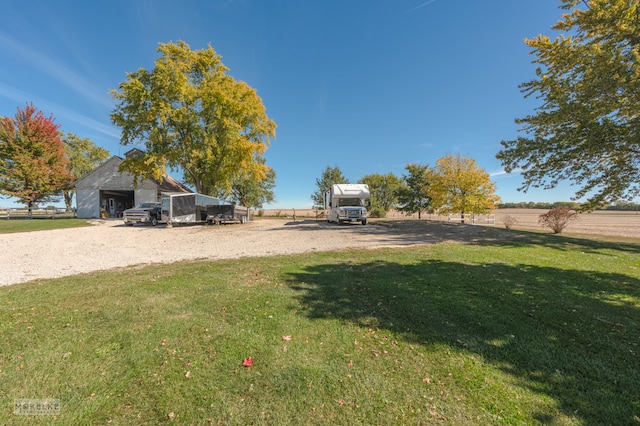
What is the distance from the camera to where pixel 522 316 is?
385cm

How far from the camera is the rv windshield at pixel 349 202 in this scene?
19.9 meters

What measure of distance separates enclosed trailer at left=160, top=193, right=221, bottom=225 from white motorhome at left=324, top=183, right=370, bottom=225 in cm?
1037

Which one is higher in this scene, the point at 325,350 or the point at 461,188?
the point at 461,188

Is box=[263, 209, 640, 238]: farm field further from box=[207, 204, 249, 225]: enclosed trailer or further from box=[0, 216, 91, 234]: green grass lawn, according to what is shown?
box=[0, 216, 91, 234]: green grass lawn

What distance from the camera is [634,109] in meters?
8.36

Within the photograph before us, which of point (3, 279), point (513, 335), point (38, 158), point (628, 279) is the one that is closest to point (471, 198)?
point (628, 279)

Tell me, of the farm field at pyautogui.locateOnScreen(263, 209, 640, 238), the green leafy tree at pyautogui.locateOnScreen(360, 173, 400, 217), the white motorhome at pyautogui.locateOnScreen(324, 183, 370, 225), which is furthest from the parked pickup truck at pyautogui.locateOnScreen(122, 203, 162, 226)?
the green leafy tree at pyautogui.locateOnScreen(360, 173, 400, 217)

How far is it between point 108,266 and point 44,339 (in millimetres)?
4642

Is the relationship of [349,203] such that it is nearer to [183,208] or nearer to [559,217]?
[183,208]

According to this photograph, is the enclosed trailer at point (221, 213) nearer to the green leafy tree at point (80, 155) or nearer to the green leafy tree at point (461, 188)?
the green leafy tree at point (461, 188)

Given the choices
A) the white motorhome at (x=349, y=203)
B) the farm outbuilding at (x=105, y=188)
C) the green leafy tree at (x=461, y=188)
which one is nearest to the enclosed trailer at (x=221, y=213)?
the white motorhome at (x=349, y=203)

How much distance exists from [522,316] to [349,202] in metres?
16.3

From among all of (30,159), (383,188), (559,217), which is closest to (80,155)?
(30,159)

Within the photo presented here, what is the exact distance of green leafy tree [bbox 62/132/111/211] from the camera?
40.6m
